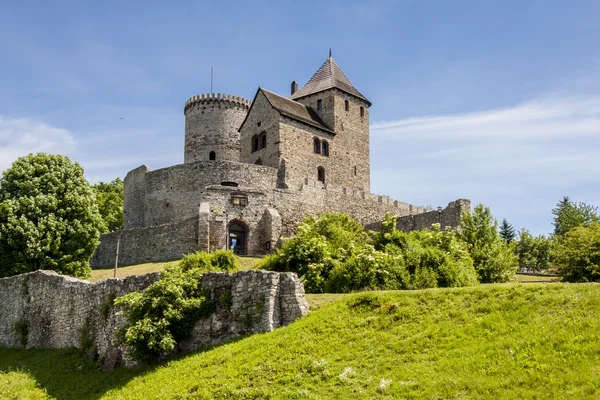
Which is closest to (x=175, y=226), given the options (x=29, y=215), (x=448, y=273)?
(x=29, y=215)

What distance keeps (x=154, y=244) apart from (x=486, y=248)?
65.6 ft

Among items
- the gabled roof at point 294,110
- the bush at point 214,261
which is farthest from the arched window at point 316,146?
the bush at point 214,261

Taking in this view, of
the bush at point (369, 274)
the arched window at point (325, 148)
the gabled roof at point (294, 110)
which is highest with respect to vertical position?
the gabled roof at point (294, 110)

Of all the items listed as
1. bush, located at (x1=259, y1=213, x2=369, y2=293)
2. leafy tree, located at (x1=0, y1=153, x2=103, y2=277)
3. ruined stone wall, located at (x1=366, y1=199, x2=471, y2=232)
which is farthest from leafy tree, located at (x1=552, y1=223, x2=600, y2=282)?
leafy tree, located at (x1=0, y1=153, x2=103, y2=277)

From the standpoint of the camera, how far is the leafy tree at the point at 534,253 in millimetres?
52156

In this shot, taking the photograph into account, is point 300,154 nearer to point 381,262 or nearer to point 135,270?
point 135,270

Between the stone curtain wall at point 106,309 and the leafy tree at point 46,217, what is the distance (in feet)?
8.44

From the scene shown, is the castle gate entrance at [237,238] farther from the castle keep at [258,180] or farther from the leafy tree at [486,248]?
the leafy tree at [486,248]

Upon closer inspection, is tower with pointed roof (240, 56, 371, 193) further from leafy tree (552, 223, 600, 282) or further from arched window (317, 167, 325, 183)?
leafy tree (552, 223, 600, 282)

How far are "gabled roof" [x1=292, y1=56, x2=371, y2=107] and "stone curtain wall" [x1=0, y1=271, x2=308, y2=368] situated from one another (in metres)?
33.5

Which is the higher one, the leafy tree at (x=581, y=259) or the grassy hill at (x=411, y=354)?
the leafy tree at (x=581, y=259)

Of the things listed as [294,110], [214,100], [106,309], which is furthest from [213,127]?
[106,309]

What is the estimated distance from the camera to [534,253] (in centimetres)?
5250

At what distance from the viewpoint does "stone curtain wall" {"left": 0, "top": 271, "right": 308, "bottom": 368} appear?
1848 cm
